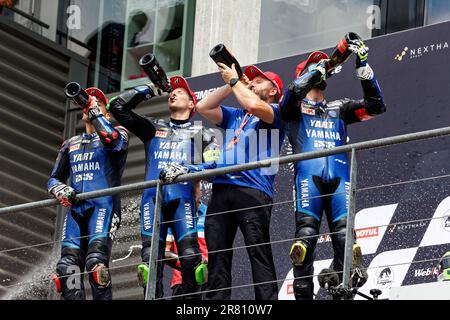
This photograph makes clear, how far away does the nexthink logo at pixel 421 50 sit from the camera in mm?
12766

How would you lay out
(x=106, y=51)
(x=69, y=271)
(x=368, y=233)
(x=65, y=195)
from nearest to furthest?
(x=69, y=271) < (x=65, y=195) < (x=368, y=233) < (x=106, y=51)

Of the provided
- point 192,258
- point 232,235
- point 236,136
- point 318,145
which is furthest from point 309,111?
point 192,258

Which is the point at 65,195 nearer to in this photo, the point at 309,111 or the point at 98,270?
the point at 98,270

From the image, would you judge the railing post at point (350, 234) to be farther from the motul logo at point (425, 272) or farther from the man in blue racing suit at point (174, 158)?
the motul logo at point (425, 272)

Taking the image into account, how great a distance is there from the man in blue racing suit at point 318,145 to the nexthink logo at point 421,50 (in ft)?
5.87

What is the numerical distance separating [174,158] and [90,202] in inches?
30.0

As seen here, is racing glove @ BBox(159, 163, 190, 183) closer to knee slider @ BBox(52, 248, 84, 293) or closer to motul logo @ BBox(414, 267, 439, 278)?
knee slider @ BBox(52, 248, 84, 293)

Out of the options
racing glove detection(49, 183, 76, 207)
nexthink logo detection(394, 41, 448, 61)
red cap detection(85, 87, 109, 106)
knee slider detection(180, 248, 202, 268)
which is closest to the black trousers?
knee slider detection(180, 248, 202, 268)

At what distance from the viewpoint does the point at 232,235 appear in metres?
11.0

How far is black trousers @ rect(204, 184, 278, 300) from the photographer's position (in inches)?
422

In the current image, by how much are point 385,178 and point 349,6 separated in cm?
215

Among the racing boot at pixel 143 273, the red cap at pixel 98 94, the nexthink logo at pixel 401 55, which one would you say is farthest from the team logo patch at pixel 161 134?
the nexthink logo at pixel 401 55

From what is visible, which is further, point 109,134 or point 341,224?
point 109,134
